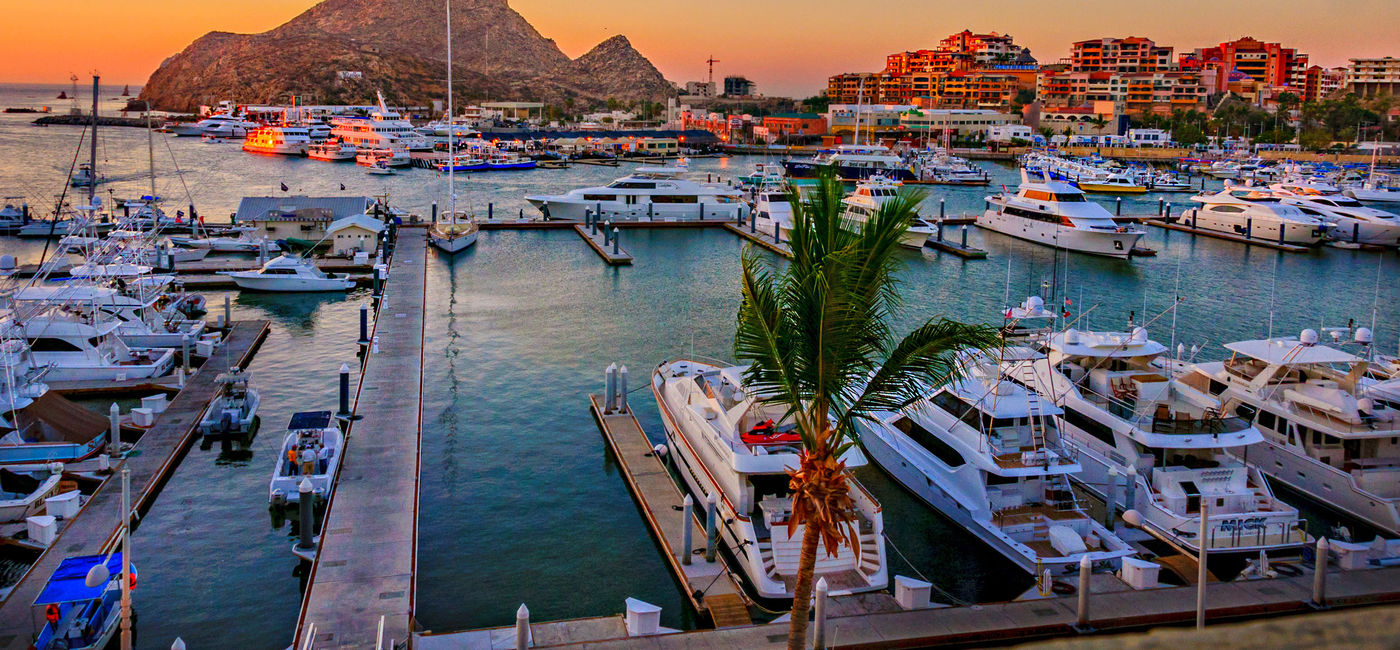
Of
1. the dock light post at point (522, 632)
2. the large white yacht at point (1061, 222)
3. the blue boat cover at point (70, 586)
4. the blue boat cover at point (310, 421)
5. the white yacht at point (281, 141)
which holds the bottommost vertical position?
the blue boat cover at point (70, 586)

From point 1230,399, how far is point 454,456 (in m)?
15.1

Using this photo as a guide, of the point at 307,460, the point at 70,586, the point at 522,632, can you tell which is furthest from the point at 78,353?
the point at 522,632

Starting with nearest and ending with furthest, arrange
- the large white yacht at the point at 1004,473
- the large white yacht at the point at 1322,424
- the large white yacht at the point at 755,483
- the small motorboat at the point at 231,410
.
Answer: the large white yacht at the point at 755,483 < the large white yacht at the point at 1004,473 < the large white yacht at the point at 1322,424 < the small motorboat at the point at 231,410

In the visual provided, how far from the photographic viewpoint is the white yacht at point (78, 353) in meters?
24.5

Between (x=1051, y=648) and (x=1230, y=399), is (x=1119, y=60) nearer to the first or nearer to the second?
(x=1230, y=399)

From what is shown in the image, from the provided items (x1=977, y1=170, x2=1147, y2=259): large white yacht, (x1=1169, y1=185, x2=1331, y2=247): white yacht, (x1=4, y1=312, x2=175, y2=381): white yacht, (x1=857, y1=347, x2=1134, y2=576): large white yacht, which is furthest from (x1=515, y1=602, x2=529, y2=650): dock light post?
(x1=1169, y1=185, x2=1331, y2=247): white yacht

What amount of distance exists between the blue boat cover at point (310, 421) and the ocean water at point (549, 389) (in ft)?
3.67

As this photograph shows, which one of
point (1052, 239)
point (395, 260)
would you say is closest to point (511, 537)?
point (395, 260)

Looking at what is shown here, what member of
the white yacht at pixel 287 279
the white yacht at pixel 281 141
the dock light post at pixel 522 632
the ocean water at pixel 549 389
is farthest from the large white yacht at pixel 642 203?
the white yacht at pixel 281 141

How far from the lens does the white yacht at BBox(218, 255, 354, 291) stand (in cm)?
3578

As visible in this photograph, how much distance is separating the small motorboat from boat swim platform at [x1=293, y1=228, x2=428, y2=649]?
2.15 m

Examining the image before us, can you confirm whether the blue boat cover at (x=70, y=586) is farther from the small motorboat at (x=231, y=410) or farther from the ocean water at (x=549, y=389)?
the small motorboat at (x=231, y=410)

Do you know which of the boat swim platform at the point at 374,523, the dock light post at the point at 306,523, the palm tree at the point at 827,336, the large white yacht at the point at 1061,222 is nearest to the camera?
the palm tree at the point at 827,336

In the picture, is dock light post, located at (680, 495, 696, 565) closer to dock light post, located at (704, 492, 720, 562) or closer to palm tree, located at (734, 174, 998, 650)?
dock light post, located at (704, 492, 720, 562)
